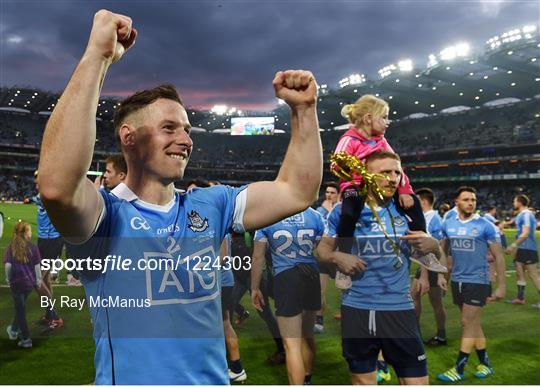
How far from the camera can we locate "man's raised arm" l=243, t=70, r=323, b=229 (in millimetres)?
1653

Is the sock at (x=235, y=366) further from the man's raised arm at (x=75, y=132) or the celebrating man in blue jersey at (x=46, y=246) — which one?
the man's raised arm at (x=75, y=132)

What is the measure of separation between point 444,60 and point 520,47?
219 inches

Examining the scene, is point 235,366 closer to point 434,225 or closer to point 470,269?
point 470,269

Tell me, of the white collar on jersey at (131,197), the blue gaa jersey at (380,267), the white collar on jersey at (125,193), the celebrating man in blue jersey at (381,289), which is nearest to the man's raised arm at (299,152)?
the white collar on jersey at (131,197)

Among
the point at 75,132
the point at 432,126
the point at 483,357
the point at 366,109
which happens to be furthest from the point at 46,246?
the point at 432,126

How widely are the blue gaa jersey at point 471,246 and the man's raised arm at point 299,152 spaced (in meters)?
4.70

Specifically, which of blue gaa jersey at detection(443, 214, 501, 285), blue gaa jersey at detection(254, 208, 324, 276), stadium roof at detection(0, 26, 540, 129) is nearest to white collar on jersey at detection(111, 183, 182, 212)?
blue gaa jersey at detection(254, 208, 324, 276)

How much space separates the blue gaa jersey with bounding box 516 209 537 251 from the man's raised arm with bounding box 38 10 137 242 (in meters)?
10.2

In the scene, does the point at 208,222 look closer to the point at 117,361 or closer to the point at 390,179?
the point at 117,361

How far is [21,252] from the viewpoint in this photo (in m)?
5.93

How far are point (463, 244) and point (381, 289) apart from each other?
311 centimetres

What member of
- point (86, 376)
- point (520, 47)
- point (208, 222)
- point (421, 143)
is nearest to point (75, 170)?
point (208, 222)

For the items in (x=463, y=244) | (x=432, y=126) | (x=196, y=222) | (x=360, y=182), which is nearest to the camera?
(x=196, y=222)

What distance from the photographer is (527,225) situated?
9422mm
